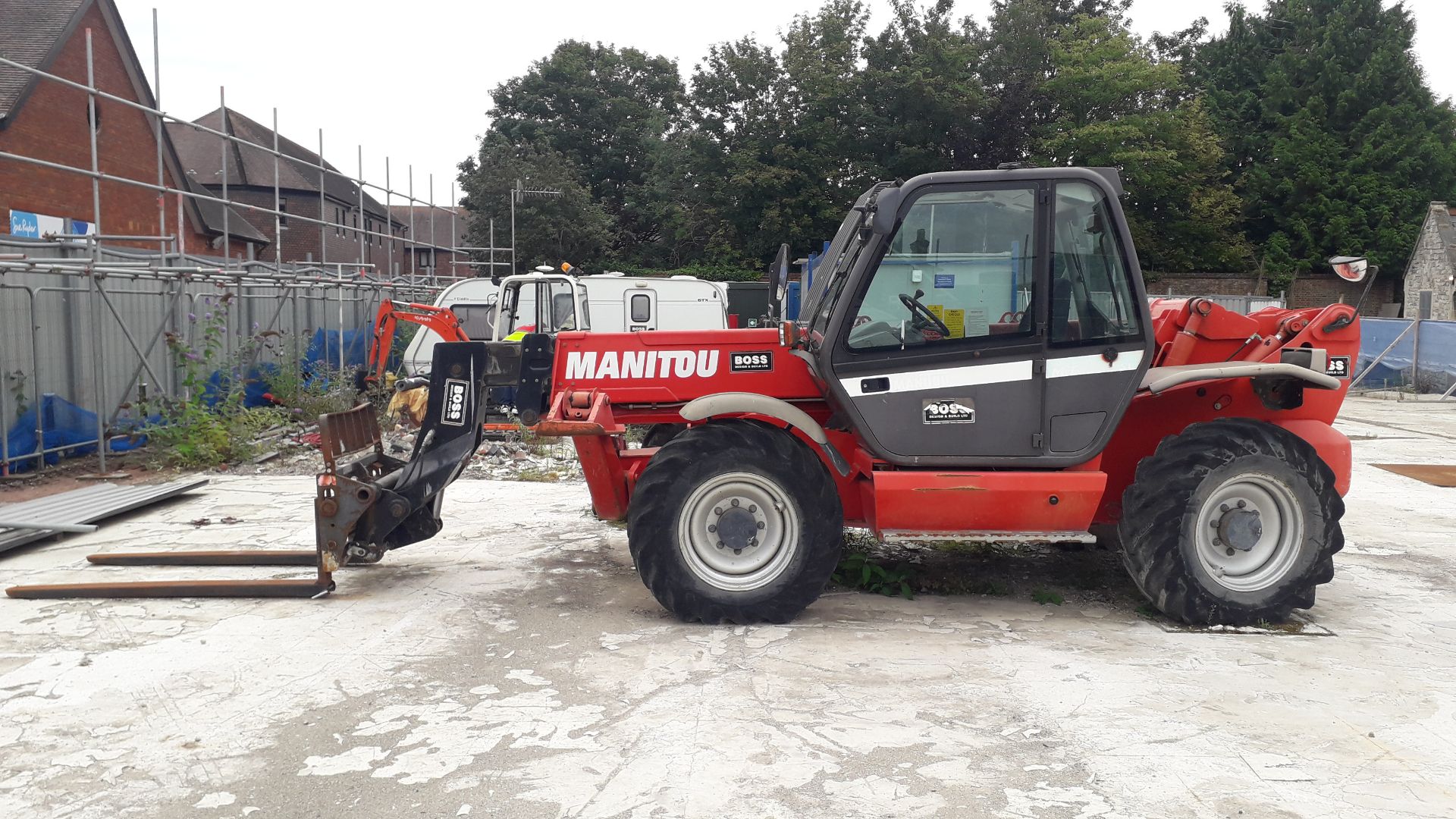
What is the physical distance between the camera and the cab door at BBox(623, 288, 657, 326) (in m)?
18.0

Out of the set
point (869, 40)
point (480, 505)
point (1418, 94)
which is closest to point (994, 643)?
point (480, 505)

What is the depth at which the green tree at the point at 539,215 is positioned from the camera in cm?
4100

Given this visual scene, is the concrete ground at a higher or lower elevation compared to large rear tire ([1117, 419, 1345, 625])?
lower

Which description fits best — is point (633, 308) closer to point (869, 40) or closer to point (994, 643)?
point (994, 643)

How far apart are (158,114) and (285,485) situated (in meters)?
6.24

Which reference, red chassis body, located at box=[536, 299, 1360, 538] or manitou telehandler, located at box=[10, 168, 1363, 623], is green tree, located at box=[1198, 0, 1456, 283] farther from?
manitou telehandler, located at box=[10, 168, 1363, 623]

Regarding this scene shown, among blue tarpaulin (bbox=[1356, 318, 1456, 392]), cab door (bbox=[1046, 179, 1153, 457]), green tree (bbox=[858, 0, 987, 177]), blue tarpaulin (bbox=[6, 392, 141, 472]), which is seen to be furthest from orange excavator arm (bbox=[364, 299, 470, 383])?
green tree (bbox=[858, 0, 987, 177])

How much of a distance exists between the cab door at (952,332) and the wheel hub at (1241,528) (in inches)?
45.3

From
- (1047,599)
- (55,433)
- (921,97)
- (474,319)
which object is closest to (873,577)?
(1047,599)

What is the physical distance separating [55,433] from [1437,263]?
38340 mm

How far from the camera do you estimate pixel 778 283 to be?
7.03 meters

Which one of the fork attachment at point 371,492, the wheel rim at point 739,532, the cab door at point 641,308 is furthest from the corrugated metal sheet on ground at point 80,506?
the cab door at point 641,308

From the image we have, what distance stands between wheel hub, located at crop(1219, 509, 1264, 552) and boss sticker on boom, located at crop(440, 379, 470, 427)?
4.60 m

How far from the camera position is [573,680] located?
5070 mm
